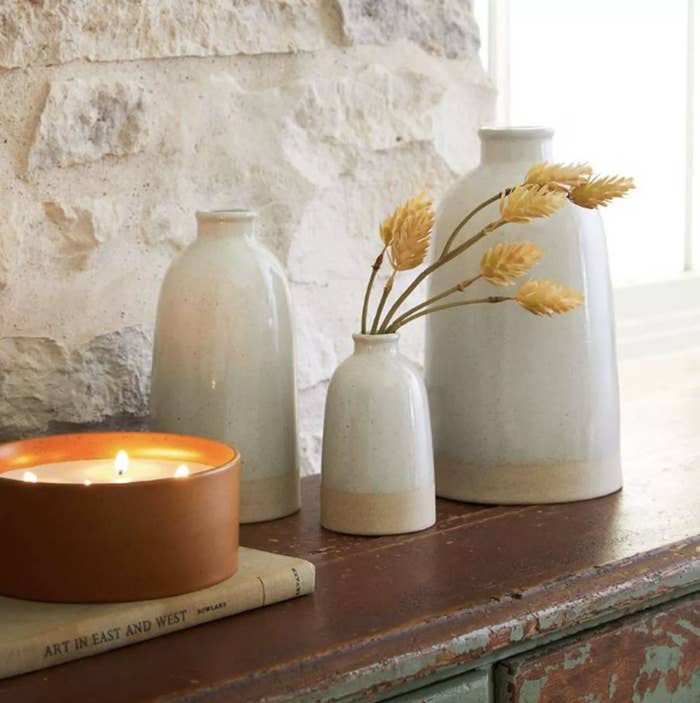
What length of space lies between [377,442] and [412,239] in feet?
0.50

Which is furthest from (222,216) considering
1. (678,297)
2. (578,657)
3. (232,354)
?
(678,297)

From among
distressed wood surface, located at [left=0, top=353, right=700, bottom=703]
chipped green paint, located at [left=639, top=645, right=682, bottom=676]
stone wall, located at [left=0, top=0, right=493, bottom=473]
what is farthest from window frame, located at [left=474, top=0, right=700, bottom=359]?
chipped green paint, located at [left=639, top=645, right=682, bottom=676]

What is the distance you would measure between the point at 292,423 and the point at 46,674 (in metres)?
0.35

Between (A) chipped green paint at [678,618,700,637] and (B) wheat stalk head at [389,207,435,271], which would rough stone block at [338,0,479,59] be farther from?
(A) chipped green paint at [678,618,700,637]

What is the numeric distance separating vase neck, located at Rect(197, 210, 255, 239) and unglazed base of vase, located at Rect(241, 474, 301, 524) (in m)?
0.19

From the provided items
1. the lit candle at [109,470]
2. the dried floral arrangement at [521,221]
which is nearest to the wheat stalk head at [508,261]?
the dried floral arrangement at [521,221]

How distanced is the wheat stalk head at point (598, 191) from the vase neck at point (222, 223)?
9.9 inches

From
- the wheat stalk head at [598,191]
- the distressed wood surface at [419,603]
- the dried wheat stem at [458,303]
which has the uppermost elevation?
the wheat stalk head at [598,191]

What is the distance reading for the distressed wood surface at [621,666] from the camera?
2.81ft

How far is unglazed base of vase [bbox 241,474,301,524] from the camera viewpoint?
1034mm

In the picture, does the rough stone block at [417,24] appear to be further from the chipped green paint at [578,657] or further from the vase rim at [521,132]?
the chipped green paint at [578,657]

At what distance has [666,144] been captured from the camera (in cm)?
189

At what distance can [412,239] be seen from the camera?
995mm

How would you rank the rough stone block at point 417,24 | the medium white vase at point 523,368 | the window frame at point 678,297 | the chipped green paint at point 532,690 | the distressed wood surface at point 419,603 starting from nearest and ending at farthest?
the distressed wood surface at point 419,603
the chipped green paint at point 532,690
the medium white vase at point 523,368
the rough stone block at point 417,24
the window frame at point 678,297
